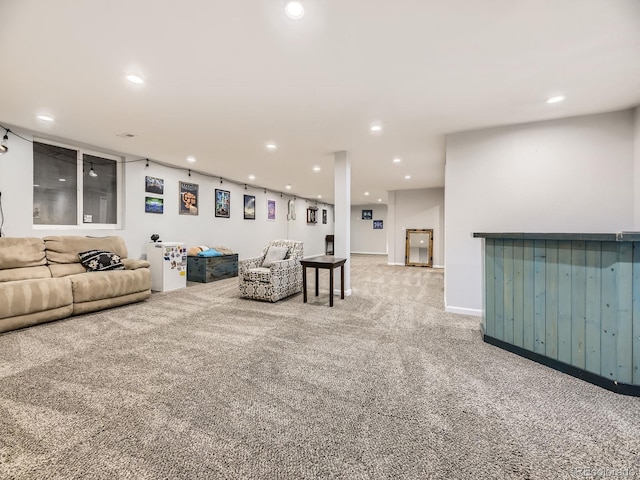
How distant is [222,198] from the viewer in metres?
7.81

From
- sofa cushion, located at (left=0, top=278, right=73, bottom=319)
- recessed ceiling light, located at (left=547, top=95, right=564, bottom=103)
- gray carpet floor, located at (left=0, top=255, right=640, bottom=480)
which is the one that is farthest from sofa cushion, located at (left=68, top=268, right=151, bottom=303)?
recessed ceiling light, located at (left=547, top=95, right=564, bottom=103)

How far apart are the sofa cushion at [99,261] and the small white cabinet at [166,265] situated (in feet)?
2.91

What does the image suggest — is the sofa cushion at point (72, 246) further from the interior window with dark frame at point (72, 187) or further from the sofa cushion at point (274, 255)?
the sofa cushion at point (274, 255)

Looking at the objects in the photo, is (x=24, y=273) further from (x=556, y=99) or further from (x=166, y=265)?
(x=556, y=99)

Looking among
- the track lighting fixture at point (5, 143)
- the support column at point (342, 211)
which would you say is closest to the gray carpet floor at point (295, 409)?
the support column at point (342, 211)

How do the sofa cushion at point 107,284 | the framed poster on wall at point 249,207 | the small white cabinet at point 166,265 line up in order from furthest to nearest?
the framed poster on wall at point 249,207, the small white cabinet at point 166,265, the sofa cushion at point 107,284

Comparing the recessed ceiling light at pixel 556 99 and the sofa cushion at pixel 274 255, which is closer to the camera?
the recessed ceiling light at pixel 556 99

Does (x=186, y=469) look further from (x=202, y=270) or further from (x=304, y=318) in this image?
(x=202, y=270)

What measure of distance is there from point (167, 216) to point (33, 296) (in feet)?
10.6

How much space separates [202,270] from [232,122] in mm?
3749

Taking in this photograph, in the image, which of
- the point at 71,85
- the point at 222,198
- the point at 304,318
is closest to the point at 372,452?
the point at 304,318

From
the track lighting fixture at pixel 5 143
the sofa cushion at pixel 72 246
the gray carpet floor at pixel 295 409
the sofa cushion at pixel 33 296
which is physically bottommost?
the gray carpet floor at pixel 295 409

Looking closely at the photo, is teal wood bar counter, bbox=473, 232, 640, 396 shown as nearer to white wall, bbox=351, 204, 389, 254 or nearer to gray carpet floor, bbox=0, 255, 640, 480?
gray carpet floor, bbox=0, 255, 640, 480

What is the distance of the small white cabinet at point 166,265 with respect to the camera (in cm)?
542
